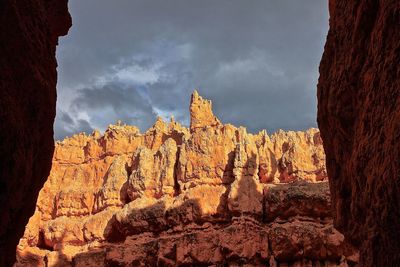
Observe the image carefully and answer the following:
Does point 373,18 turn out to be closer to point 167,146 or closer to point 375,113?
point 375,113

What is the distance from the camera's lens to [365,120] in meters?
6.16

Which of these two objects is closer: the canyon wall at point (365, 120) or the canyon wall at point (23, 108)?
the canyon wall at point (365, 120)

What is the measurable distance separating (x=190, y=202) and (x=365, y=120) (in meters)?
16.8

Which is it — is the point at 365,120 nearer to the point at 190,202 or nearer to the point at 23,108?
the point at 23,108

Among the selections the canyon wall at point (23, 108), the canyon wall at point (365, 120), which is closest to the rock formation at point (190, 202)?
the canyon wall at point (365, 120)

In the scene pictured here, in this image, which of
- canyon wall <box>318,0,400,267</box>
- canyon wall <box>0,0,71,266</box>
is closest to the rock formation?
canyon wall <box>318,0,400,267</box>

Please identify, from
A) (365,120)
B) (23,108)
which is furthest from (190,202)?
(365,120)

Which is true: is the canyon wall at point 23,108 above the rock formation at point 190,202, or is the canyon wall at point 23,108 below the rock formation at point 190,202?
below

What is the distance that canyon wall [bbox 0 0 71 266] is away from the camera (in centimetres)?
571

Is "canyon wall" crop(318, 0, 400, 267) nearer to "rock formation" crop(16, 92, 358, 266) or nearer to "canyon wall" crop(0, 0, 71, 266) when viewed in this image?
"canyon wall" crop(0, 0, 71, 266)

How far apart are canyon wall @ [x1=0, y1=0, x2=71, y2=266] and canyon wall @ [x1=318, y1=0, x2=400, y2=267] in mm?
3733

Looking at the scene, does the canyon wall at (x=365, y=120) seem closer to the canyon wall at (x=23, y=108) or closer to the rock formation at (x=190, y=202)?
the canyon wall at (x=23, y=108)

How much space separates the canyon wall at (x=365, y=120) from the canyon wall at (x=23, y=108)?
3.73m

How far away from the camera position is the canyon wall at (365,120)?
514 cm
